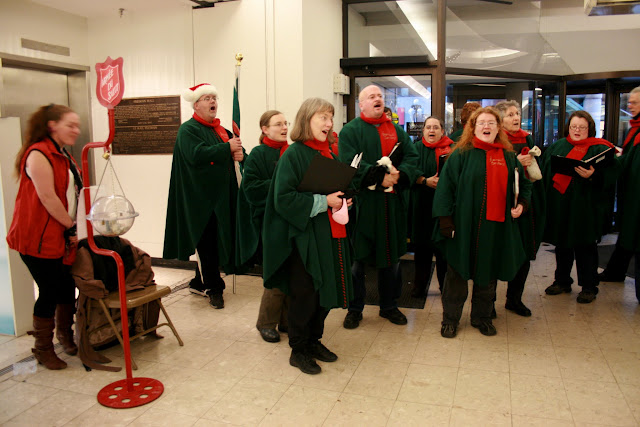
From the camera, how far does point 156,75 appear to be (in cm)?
567

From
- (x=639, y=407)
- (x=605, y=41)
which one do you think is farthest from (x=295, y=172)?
(x=605, y=41)

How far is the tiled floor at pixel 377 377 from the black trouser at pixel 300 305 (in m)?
0.21

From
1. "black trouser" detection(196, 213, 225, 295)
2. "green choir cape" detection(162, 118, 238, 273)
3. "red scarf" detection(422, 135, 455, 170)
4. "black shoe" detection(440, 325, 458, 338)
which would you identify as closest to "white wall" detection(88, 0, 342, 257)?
"green choir cape" detection(162, 118, 238, 273)

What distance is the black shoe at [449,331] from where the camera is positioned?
3758 millimetres

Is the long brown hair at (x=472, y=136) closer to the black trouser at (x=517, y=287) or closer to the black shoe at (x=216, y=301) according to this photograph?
the black trouser at (x=517, y=287)

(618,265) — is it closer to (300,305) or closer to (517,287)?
(517,287)

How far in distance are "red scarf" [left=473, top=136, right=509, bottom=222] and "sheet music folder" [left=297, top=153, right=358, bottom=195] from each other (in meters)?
1.05

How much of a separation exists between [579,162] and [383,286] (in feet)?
6.06

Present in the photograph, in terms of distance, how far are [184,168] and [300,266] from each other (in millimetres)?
1819

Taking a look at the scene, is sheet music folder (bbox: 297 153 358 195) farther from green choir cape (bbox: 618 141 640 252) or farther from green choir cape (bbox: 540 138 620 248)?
green choir cape (bbox: 618 141 640 252)

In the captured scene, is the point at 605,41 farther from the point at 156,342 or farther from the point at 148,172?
the point at 156,342

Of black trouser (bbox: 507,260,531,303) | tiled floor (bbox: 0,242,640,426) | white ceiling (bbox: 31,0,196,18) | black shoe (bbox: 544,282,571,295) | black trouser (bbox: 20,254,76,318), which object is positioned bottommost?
tiled floor (bbox: 0,242,640,426)

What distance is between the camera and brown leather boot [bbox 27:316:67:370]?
3.29 metres

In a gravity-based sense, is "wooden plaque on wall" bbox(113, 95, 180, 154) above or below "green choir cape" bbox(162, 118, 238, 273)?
above
